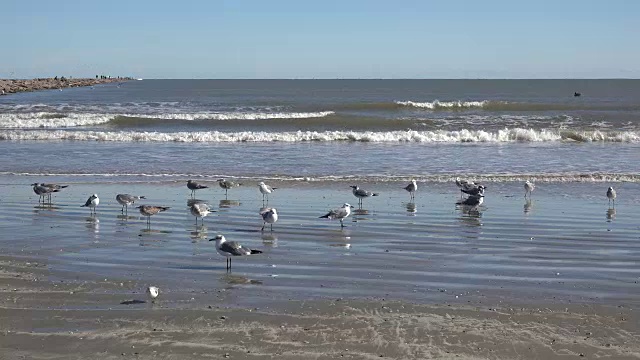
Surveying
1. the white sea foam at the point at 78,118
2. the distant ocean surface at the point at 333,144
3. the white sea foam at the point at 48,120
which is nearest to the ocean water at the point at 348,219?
the distant ocean surface at the point at 333,144

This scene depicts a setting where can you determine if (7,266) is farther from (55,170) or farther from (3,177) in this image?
(55,170)

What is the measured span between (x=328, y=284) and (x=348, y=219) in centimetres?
460

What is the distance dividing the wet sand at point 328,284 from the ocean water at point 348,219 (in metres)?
0.05

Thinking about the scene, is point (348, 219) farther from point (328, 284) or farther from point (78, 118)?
point (78, 118)

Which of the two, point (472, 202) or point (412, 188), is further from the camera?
point (412, 188)

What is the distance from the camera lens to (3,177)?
19.7 m

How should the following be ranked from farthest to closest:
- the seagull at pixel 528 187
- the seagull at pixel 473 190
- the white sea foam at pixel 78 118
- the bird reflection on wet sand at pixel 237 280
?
the white sea foam at pixel 78 118 → the seagull at pixel 528 187 → the seagull at pixel 473 190 → the bird reflection on wet sand at pixel 237 280

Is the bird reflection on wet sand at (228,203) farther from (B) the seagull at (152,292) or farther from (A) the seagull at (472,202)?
(B) the seagull at (152,292)

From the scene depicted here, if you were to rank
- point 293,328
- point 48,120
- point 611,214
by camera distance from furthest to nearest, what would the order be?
1. point 48,120
2. point 611,214
3. point 293,328

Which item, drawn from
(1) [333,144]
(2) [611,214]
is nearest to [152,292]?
(2) [611,214]

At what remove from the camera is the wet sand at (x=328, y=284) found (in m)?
7.29

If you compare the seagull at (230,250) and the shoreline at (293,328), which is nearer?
the shoreline at (293,328)

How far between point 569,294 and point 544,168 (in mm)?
13462

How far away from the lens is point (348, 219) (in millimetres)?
13805
